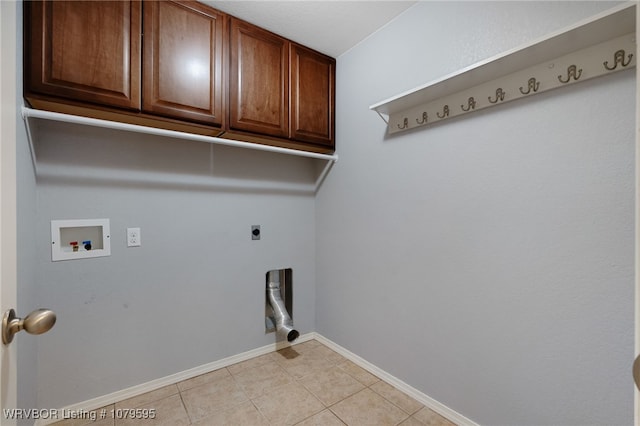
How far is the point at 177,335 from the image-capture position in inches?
72.4

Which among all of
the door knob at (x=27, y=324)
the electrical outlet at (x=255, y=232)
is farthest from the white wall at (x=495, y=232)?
the door knob at (x=27, y=324)

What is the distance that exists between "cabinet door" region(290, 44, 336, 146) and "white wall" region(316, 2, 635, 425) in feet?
0.64

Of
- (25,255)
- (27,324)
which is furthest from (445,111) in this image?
(25,255)

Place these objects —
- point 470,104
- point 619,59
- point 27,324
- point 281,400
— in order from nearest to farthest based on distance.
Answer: point 27,324, point 619,59, point 470,104, point 281,400

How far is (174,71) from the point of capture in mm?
1512

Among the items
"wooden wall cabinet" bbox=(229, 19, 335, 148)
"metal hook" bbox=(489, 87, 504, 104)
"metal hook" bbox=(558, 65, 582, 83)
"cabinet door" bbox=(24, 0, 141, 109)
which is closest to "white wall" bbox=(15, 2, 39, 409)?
"cabinet door" bbox=(24, 0, 141, 109)

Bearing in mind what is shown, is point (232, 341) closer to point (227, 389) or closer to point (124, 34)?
point (227, 389)

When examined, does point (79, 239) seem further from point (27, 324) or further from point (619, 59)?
point (619, 59)

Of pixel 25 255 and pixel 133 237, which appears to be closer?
pixel 25 255

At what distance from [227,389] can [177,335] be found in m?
0.48

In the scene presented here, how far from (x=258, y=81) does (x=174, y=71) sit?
505mm

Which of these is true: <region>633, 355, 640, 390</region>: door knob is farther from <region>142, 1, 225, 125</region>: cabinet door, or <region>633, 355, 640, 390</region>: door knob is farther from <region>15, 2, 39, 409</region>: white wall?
<region>142, 1, 225, 125</region>: cabinet door

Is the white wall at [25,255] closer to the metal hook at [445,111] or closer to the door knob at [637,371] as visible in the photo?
the door knob at [637,371]

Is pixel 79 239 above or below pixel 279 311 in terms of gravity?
above
